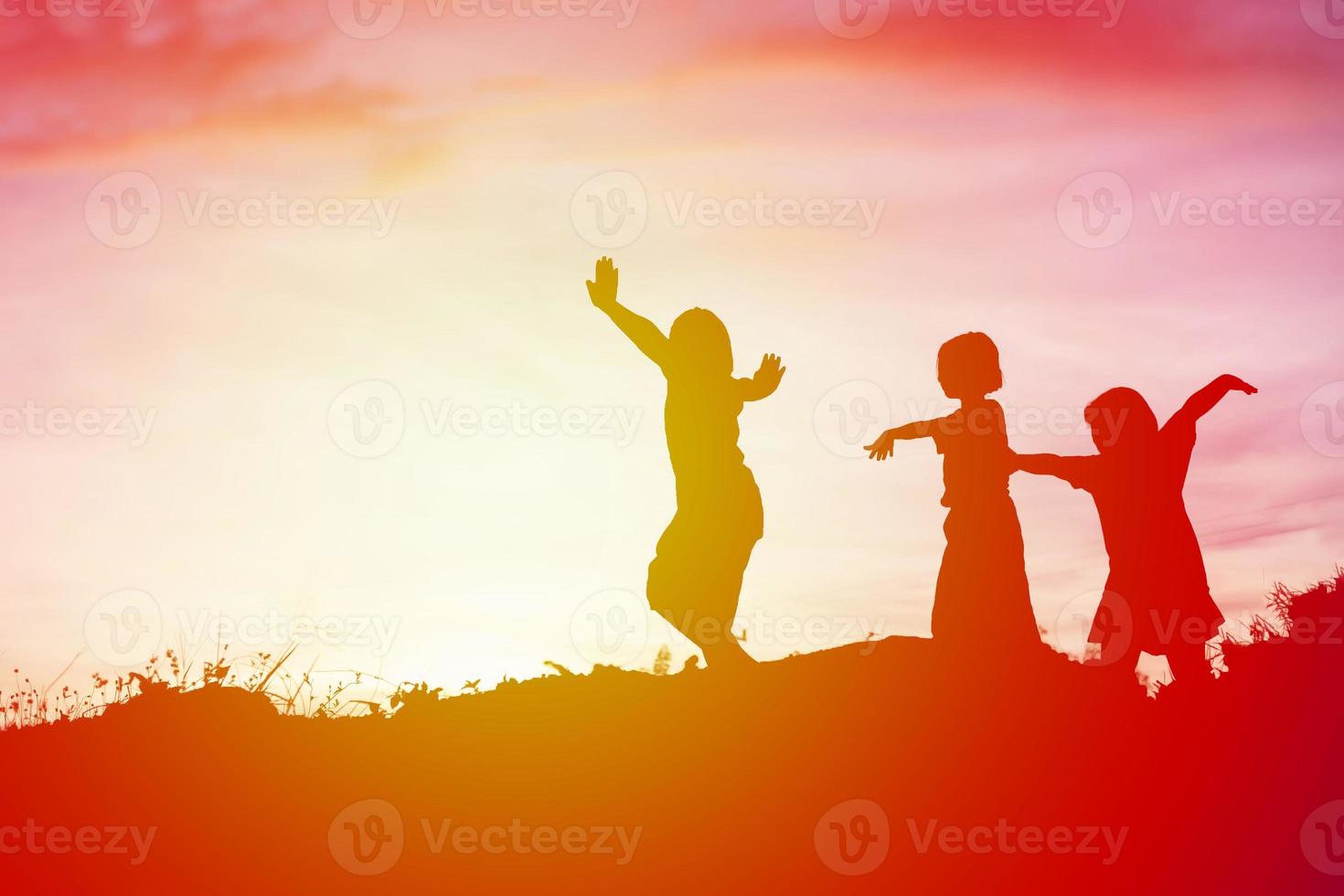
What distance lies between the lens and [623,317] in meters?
11.8

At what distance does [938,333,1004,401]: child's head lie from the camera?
11.8m

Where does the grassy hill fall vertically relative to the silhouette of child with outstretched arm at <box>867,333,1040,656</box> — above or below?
below

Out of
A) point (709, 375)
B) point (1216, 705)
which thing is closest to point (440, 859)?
point (709, 375)
